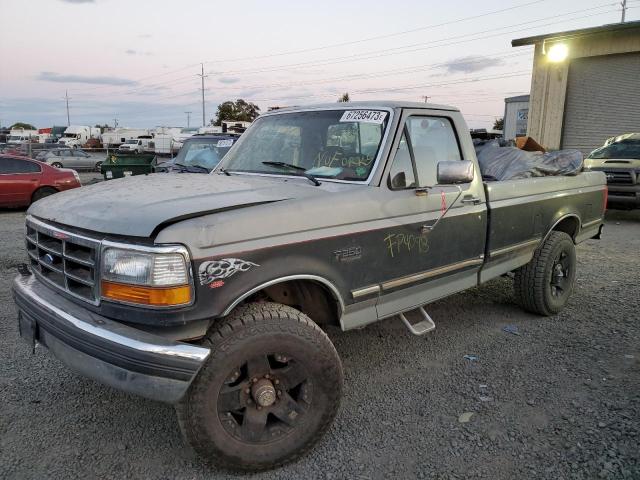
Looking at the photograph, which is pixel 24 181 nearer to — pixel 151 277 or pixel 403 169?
pixel 403 169

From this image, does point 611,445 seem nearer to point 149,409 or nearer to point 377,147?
point 377,147

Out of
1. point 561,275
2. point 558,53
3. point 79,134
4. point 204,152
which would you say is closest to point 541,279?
point 561,275

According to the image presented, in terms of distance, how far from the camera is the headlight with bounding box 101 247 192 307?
2.34 meters

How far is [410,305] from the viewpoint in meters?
3.52

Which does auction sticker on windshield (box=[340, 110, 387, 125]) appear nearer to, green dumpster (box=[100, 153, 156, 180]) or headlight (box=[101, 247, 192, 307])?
headlight (box=[101, 247, 192, 307])

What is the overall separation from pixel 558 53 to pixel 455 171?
16698 mm

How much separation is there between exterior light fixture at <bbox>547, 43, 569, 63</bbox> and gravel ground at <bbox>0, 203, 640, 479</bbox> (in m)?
15.0

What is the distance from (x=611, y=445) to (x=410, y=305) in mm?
1406

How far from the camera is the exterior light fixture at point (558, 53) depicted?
56.2 ft

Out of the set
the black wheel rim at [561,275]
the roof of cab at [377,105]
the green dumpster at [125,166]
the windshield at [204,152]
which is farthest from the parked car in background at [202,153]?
the black wheel rim at [561,275]

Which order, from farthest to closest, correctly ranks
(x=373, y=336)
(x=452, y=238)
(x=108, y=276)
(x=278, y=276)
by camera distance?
(x=373, y=336) → (x=452, y=238) → (x=278, y=276) → (x=108, y=276)

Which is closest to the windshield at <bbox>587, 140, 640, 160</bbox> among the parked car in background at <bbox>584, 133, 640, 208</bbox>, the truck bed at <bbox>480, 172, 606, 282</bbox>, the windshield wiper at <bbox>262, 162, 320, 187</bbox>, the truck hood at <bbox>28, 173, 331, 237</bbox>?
the parked car in background at <bbox>584, 133, 640, 208</bbox>

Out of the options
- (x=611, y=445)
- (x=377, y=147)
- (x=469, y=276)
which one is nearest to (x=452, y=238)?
(x=469, y=276)

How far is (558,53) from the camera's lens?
17.2 m
